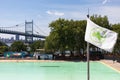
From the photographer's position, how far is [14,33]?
309 ft

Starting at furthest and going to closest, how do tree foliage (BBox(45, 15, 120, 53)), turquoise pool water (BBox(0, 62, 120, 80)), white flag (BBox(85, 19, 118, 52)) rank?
tree foliage (BBox(45, 15, 120, 53)), turquoise pool water (BBox(0, 62, 120, 80)), white flag (BBox(85, 19, 118, 52))

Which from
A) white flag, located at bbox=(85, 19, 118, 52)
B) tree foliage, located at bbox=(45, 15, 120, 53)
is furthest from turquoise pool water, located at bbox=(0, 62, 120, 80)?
tree foliage, located at bbox=(45, 15, 120, 53)

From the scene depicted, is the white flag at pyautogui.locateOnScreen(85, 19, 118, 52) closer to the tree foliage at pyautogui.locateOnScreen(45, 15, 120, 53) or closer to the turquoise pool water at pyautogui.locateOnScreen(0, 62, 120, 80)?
the turquoise pool water at pyautogui.locateOnScreen(0, 62, 120, 80)

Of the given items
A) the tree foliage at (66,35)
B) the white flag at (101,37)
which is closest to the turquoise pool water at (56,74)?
the white flag at (101,37)

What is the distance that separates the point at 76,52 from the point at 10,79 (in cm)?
3273

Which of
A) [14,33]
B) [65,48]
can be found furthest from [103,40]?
[14,33]

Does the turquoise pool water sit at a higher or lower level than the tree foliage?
lower

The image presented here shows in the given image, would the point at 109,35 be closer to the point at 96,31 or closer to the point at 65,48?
the point at 96,31

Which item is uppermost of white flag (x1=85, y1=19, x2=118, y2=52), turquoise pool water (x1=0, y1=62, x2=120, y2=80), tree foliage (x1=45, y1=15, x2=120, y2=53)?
tree foliage (x1=45, y1=15, x2=120, y2=53)

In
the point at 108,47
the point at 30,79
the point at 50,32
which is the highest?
the point at 50,32

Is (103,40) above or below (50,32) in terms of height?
below

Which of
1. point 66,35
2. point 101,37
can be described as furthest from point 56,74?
point 66,35

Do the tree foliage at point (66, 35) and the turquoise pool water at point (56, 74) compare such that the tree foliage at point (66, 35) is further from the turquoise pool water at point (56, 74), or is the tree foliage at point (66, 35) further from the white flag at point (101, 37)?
the white flag at point (101, 37)

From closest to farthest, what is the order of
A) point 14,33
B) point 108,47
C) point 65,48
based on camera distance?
point 108,47
point 65,48
point 14,33
